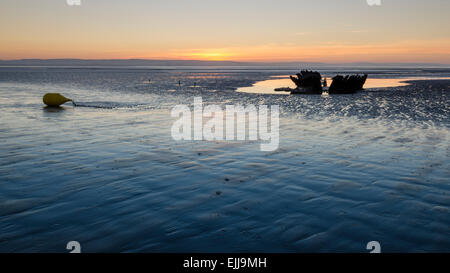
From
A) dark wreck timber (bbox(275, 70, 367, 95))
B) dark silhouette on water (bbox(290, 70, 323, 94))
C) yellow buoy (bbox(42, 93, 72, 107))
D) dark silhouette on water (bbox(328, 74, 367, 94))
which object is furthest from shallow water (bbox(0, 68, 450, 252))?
dark silhouette on water (bbox(328, 74, 367, 94))

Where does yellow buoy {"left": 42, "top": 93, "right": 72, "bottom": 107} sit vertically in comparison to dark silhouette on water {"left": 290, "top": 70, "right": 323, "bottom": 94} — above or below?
below

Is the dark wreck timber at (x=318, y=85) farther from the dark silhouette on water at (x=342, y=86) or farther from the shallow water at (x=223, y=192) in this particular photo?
the shallow water at (x=223, y=192)

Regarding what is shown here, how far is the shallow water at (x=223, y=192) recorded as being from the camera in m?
4.54

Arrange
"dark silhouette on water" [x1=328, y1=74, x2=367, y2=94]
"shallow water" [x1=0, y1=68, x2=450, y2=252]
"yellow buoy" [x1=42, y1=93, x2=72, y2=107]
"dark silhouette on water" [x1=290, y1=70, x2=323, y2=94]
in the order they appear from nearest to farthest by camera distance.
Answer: "shallow water" [x1=0, y1=68, x2=450, y2=252]
"yellow buoy" [x1=42, y1=93, x2=72, y2=107]
"dark silhouette on water" [x1=290, y1=70, x2=323, y2=94]
"dark silhouette on water" [x1=328, y1=74, x2=367, y2=94]

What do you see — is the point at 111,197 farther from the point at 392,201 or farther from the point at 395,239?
the point at 392,201

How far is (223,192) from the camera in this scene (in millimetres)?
6340

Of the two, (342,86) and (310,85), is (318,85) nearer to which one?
(310,85)

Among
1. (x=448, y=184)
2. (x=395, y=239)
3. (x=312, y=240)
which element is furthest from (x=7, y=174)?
(x=448, y=184)

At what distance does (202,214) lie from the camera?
5.32 m

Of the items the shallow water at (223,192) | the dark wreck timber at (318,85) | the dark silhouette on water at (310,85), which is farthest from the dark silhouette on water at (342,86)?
the shallow water at (223,192)

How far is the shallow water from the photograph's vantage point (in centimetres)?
454

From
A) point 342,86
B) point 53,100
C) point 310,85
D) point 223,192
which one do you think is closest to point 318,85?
point 310,85

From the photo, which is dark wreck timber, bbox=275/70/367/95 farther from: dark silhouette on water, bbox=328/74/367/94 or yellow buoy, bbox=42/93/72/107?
yellow buoy, bbox=42/93/72/107

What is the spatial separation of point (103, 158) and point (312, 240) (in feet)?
20.7
